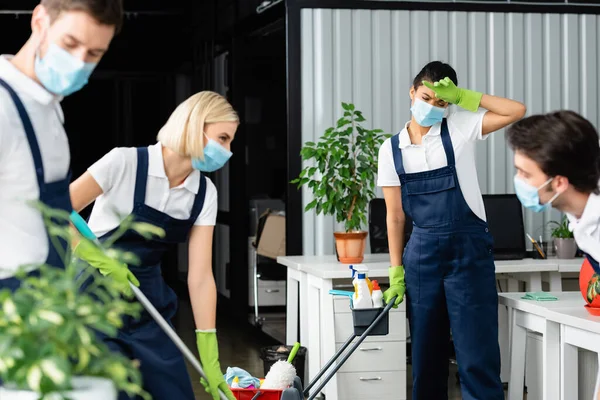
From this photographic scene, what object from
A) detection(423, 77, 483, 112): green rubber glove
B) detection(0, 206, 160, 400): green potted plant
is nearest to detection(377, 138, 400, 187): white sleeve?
detection(423, 77, 483, 112): green rubber glove

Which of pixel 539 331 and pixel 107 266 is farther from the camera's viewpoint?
pixel 539 331

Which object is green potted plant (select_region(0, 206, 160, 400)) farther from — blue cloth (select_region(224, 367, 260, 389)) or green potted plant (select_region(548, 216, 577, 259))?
green potted plant (select_region(548, 216, 577, 259))

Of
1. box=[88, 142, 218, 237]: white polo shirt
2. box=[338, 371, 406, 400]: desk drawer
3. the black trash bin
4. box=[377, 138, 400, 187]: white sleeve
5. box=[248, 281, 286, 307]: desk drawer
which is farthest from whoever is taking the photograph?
box=[248, 281, 286, 307]: desk drawer

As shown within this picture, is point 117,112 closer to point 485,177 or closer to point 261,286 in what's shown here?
point 261,286

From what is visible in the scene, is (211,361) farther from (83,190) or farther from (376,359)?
(376,359)

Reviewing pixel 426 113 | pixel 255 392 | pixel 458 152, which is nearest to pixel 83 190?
pixel 255 392

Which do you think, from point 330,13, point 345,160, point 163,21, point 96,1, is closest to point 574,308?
point 345,160

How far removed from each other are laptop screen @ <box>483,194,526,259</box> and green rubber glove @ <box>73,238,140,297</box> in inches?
122

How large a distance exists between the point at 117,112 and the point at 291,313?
6174 millimetres

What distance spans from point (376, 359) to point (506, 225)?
1.21 meters

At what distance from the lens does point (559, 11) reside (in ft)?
19.9

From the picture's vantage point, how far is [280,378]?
365 cm

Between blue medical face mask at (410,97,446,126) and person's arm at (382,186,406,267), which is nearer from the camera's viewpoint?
blue medical face mask at (410,97,446,126)

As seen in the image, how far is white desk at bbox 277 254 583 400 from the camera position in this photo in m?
4.65
